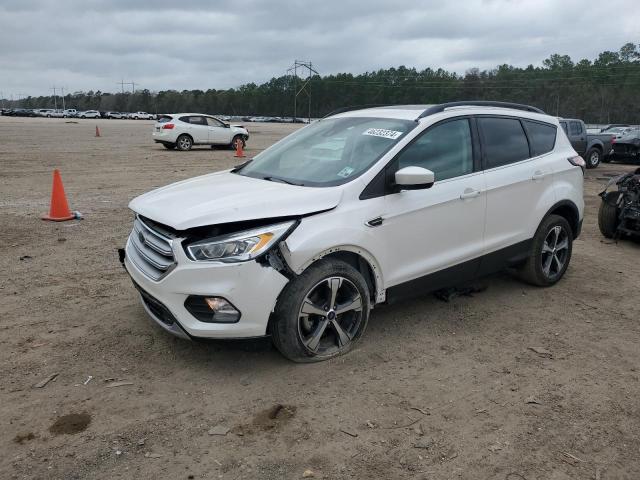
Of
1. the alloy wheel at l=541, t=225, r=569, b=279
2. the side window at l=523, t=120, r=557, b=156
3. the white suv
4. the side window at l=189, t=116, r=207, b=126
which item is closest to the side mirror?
the white suv

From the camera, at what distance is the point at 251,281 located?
347cm

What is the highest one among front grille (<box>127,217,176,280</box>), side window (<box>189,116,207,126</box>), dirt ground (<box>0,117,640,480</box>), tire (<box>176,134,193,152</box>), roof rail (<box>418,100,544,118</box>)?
side window (<box>189,116,207,126</box>)

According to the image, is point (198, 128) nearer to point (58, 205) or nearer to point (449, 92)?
point (58, 205)

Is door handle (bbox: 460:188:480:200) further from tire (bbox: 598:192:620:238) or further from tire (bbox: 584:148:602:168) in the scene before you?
tire (bbox: 584:148:602:168)

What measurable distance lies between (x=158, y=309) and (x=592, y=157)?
2027cm

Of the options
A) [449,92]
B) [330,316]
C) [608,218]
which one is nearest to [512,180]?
[330,316]

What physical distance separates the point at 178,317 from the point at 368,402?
1.35 metres

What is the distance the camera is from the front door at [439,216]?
4.15 metres

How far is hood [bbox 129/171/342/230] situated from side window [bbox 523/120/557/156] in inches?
101

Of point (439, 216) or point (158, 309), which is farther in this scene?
point (439, 216)

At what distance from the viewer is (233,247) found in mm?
3498

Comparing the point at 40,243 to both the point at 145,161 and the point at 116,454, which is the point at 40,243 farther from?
the point at 145,161

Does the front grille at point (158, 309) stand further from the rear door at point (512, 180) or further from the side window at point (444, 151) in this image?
the rear door at point (512, 180)

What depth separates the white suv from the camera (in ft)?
11.6
